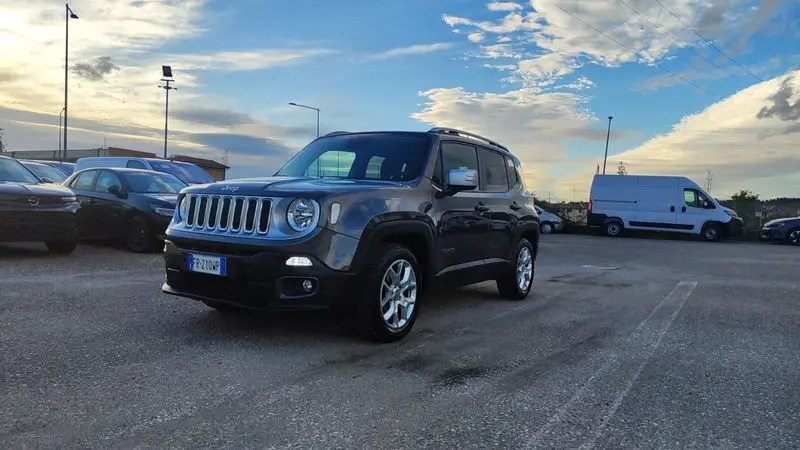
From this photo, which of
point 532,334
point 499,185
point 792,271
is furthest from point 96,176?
point 792,271

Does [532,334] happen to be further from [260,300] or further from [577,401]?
[260,300]

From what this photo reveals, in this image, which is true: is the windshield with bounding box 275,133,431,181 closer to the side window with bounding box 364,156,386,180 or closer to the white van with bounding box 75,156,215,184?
the side window with bounding box 364,156,386,180

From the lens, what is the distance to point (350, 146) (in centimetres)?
611

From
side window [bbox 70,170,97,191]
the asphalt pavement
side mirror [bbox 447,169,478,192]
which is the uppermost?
side mirror [bbox 447,169,478,192]

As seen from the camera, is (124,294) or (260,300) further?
(124,294)

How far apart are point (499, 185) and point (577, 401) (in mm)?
3664

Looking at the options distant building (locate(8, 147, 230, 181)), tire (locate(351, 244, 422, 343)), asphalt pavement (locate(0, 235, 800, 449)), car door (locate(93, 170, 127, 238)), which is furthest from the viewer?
distant building (locate(8, 147, 230, 181))

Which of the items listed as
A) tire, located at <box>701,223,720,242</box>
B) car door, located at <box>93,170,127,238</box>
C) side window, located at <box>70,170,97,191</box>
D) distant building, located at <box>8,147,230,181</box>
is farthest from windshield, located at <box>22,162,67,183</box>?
distant building, located at <box>8,147,230,181</box>

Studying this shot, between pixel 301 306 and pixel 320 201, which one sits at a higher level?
pixel 320 201

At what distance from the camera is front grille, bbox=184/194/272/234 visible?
182 inches

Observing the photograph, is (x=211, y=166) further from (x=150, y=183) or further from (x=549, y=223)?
(x=150, y=183)

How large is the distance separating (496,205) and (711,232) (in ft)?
68.6

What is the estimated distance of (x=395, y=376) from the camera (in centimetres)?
414

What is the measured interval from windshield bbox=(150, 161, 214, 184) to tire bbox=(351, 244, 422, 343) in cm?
1293
